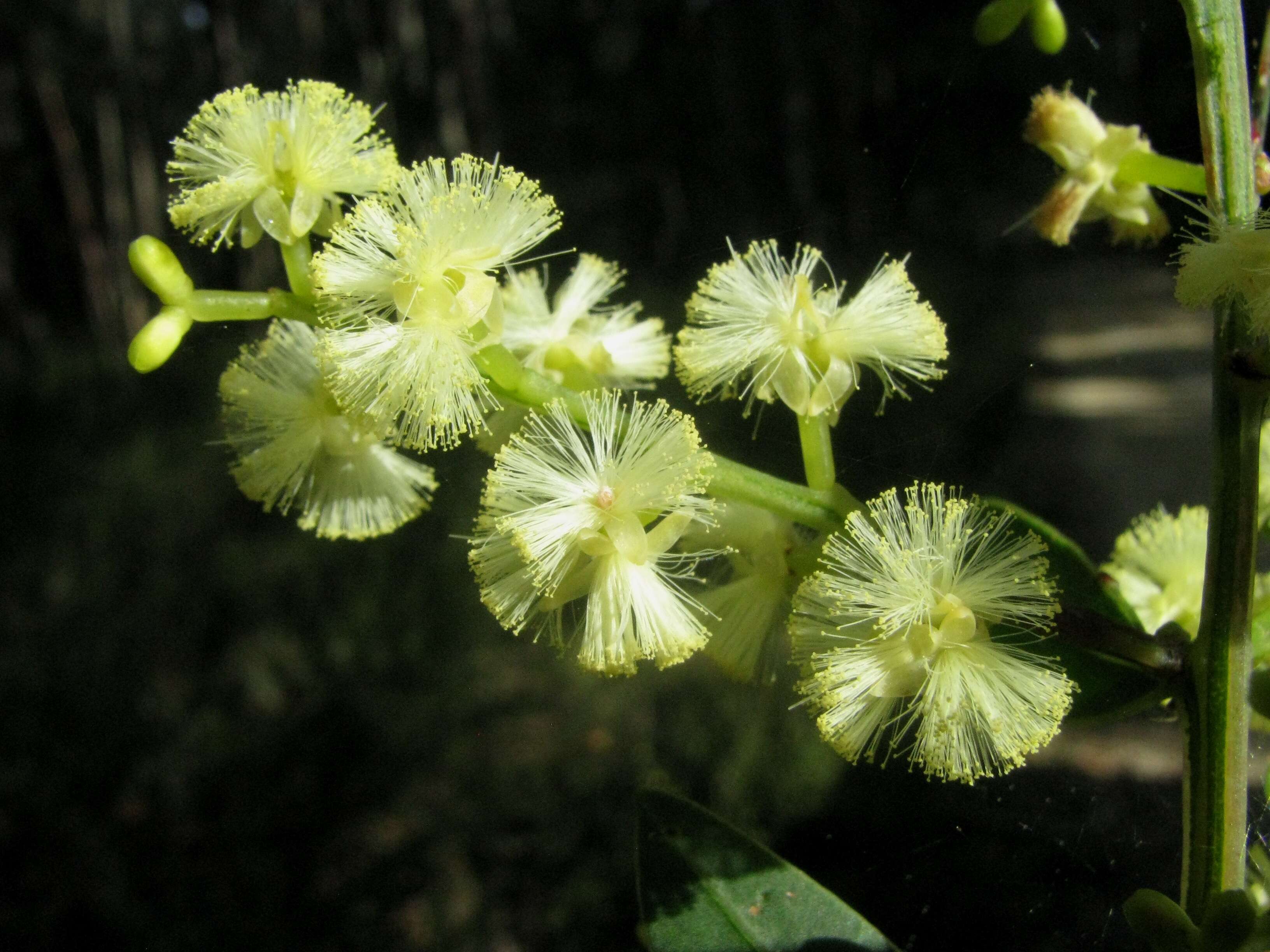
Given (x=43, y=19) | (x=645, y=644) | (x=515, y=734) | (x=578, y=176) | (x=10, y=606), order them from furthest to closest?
(x=43, y=19), (x=578, y=176), (x=10, y=606), (x=515, y=734), (x=645, y=644)

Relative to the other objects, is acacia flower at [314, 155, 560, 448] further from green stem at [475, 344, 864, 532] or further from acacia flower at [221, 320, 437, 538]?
acacia flower at [221, 320, 437, 538]

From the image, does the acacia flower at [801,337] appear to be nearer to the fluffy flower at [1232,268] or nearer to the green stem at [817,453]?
the green stem at [817,453]

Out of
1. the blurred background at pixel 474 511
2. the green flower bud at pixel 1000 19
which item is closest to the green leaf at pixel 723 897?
the blurred background at pixel 474 511

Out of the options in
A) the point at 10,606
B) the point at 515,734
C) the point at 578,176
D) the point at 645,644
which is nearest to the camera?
the point at 645,644

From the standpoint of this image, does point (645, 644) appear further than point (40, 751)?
No

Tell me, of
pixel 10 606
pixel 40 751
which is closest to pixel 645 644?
pixel 40 751

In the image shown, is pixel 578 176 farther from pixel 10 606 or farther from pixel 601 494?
pixel 601 494
